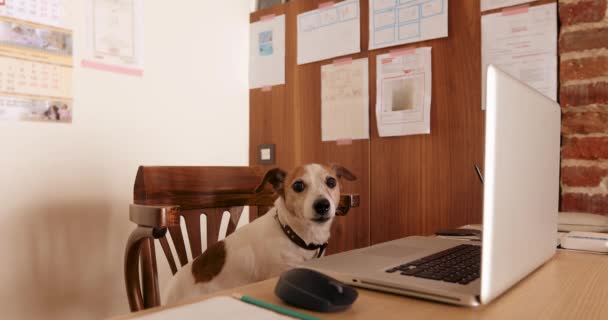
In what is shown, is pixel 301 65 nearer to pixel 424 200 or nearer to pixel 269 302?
pixel 424 200

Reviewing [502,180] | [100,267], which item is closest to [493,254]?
[502,180]

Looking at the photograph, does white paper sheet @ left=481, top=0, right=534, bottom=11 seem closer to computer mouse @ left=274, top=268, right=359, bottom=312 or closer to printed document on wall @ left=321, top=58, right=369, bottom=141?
printed document on wall @ left=321, top=58, right=369, bottom=141

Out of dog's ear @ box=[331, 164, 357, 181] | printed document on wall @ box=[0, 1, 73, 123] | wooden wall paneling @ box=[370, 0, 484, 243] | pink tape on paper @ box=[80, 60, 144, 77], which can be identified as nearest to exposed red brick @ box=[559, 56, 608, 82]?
wooden wall paneling @ box=[370, 0, 484, 243]

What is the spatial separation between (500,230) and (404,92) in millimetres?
1090

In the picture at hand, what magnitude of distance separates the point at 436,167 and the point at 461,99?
0.23 metres

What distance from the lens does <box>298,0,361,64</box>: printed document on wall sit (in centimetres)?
164

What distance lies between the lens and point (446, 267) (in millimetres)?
627

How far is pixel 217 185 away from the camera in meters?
1.32

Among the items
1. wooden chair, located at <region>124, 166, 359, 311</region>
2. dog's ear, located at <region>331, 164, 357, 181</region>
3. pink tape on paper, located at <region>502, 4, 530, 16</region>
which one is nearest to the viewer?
wooden chair, located at <region>124, 166, 359, 311</region>

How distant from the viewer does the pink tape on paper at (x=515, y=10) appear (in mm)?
1287

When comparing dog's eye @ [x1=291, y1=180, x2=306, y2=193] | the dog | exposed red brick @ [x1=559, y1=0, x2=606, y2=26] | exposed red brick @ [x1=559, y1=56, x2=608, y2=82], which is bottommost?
the dog

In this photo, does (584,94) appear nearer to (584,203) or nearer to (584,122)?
(584,122)

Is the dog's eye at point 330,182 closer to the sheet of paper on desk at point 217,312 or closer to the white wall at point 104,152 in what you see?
the white wall at point 104,152

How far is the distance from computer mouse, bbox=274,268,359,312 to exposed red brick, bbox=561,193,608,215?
0.99 metres
